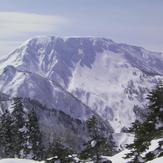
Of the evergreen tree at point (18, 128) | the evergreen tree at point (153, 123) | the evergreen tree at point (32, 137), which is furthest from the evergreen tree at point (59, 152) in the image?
the evergreen tree at point (18, 128)

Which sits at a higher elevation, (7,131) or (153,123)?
(153,123)

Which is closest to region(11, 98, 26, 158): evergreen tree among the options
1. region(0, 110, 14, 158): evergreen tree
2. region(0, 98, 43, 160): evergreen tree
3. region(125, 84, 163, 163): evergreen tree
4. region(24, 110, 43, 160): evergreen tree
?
region(0, 98, 43, 160): evergreen tree

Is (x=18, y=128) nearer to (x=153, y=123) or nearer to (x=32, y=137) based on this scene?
(x=32, y=137)

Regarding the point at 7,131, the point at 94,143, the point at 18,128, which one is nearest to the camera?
the point at 94,143

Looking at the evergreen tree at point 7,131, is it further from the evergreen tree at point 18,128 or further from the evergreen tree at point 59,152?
the evergreen tree at point 59,152

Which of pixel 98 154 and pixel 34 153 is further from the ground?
pixel 98 154

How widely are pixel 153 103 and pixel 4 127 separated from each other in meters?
63.6

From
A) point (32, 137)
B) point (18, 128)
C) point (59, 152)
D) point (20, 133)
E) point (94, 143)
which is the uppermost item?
point (94, 143)

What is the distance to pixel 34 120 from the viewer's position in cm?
8781

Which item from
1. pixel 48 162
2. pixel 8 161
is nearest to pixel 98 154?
pixel 48 162

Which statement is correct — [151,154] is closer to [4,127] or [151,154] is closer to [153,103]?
[153,103]

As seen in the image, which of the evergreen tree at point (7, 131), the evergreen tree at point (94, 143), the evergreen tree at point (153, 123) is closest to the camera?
the evergreen tree at point (153, 123)

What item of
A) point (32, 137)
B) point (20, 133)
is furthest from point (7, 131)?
point (32, 137)

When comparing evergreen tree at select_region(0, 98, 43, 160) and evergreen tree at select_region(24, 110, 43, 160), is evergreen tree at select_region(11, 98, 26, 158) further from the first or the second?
evergreen tree at select_region(24, 110, 43, 160)
